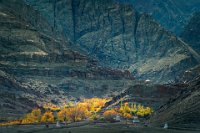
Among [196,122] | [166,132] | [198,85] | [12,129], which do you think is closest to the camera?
[166,132]

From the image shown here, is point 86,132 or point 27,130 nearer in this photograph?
point 86,132

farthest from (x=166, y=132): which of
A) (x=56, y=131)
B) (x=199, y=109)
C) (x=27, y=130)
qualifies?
(x=27, y=130)

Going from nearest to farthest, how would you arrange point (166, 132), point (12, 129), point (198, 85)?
point (166, 132) → point (12, 129) → point (198, 85)

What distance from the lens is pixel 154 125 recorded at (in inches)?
6964

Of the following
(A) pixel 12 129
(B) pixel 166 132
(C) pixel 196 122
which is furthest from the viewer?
(A) pixel 12 129

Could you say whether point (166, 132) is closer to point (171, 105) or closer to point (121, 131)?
point (121, 131)

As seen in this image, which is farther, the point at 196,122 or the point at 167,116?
the point at 167,116

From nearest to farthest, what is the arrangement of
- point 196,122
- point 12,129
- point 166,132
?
point 166,132 < point 196,122 < point 12,129

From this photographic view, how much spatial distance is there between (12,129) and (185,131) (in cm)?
5568

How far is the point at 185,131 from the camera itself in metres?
150

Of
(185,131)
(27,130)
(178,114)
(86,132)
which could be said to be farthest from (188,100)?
(27,130)

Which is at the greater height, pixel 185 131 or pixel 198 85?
pixel 198 85

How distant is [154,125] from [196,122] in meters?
20.8

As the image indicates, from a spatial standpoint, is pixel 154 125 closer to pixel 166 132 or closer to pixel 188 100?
pixel 188 100
